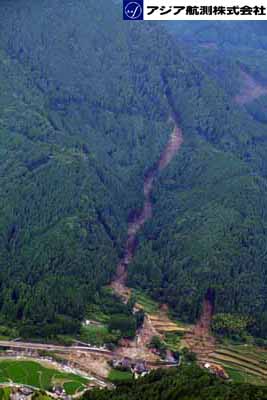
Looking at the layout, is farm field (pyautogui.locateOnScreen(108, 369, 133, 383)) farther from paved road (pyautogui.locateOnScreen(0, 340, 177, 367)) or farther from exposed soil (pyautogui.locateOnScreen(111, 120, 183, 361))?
exposed soil (pyautogui.locateOnScreen(111, 120, 183, 361))

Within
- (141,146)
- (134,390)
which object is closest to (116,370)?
(134,390)

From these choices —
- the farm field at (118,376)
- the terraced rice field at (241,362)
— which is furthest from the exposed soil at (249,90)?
the farm field at (118,376)

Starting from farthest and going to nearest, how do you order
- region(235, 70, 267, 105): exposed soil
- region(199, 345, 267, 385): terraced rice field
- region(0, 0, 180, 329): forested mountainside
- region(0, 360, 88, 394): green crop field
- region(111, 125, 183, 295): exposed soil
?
1. region(235, 70, 267, 105): exposed soil
2. region(111, 125, 183, 295): exposed soil
3. region(0, 0, 180, 329): forested mountainside
4. region(199, 345, 267, 385): terraced rice field
5. region(0, 360, 88, 394): green crop field

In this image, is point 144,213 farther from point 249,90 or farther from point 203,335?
point 249,90

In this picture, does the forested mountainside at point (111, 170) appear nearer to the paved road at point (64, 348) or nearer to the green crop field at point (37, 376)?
the paved road at point (64, 348)

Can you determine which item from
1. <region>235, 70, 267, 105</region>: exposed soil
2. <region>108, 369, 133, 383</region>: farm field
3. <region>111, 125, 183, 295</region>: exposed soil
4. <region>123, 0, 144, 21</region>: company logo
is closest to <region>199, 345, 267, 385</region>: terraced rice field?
<region>108, 369, 133, 383</region>: farm field
